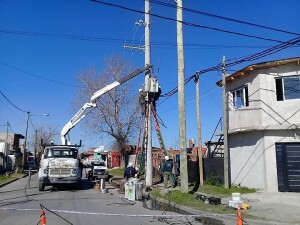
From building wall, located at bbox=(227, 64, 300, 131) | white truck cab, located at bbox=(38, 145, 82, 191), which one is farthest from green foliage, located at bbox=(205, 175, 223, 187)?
white truck cab, located at bbox=(38, 145, 82, 191)

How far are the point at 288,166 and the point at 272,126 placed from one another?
6.80 ft

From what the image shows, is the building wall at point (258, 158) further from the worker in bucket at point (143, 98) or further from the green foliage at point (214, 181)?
the worker in bucket at point (143, 98)

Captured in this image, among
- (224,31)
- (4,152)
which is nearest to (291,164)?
(224,31)

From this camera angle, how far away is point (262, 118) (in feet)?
62.1

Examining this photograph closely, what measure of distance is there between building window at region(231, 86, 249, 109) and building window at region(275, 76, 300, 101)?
76.7 inches

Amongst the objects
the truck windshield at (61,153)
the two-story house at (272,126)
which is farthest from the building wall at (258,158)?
the truck windshield at (61,153)

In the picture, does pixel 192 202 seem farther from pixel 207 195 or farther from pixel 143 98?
pixel 143 98

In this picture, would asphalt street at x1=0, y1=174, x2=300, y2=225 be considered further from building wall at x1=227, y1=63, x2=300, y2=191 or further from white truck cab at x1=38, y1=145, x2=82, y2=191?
white truck cab at x1=38, y1=145, x2=82, y2=191

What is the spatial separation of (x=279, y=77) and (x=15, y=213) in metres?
13.8

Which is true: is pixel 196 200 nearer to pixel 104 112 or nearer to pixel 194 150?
pixel 194 150

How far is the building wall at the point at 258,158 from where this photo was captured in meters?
18.5

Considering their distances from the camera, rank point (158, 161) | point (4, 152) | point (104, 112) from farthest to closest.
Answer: point (4, 152) < point (104, 112) < point (158, 161)

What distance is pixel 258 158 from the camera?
62.9 ft

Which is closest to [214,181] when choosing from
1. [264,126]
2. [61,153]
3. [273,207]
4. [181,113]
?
[264,126]
